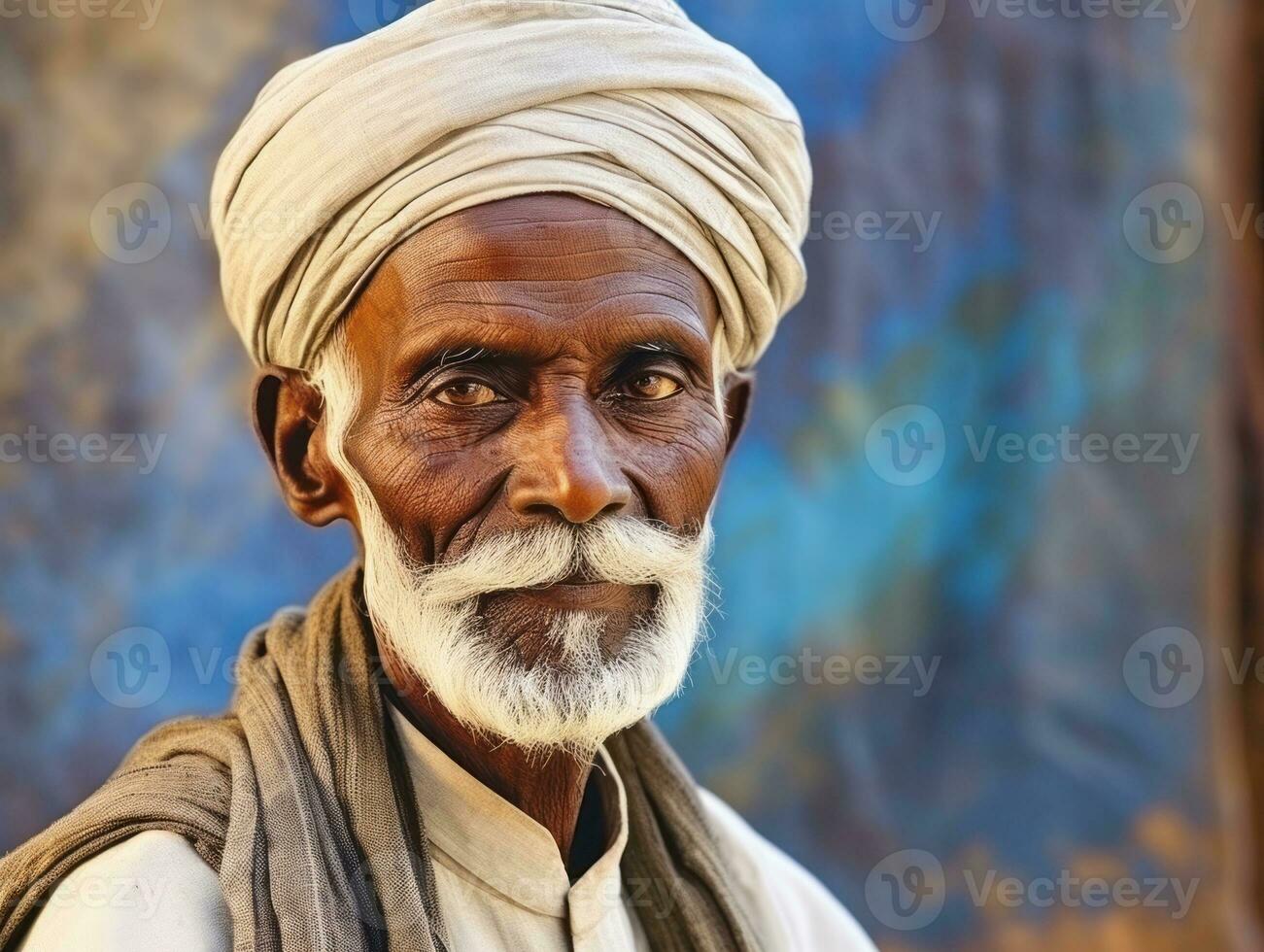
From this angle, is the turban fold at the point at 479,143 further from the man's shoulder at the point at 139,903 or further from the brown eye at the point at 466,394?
the man's shoulder at the point at 139,903

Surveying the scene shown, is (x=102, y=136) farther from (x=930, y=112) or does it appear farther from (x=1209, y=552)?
(x=1209, y=552)

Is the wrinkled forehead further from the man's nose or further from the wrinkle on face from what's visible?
the man's nose

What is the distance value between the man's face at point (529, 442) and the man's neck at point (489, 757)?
0.39 ft

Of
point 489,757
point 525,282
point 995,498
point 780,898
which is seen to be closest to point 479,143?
point 525,282

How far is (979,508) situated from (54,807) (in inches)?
112

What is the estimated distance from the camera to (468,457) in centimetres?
208

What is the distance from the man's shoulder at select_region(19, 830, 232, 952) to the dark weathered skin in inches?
16.9

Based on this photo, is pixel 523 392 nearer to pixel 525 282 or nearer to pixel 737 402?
pixel 525 282

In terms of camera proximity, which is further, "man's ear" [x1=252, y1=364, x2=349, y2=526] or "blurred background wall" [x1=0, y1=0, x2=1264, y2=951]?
"blurred background wall" [x1=0, y1=0, x2=1264, y2=951]

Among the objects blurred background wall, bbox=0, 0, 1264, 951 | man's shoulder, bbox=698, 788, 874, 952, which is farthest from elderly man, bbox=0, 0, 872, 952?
blurred background wall, bbox=0, 0, 1264, 951

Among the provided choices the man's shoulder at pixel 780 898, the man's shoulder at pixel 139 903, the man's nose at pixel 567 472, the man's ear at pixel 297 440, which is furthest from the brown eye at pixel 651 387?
the man's shoulder at pixel 139 903

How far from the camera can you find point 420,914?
6.40 ft

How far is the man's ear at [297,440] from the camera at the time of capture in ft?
7.66

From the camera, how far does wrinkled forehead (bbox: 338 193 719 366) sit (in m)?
2.08
